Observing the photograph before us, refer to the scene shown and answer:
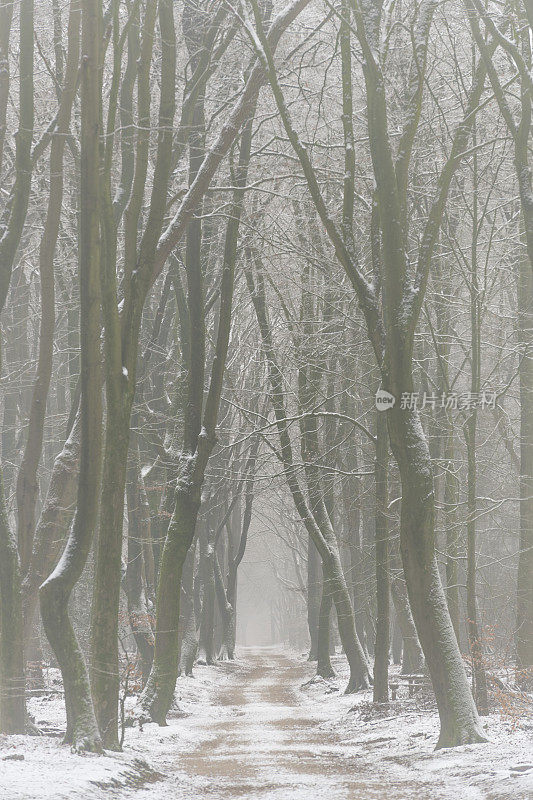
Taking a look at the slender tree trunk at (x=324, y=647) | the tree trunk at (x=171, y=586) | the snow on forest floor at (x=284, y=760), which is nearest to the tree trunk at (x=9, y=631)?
the snow on forest floor at (x=284, y=760)

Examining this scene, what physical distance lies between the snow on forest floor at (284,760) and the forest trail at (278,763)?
0.02m

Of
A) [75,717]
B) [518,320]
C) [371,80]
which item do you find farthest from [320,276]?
[75,717]

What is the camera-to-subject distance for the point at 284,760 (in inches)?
390

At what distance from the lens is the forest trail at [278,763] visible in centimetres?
741

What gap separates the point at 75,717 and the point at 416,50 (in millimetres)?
8053

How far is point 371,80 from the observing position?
991 centimetres

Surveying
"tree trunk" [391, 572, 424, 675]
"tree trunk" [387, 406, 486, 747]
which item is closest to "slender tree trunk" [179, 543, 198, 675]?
"tree trunk" [391, 572, 424, 675]

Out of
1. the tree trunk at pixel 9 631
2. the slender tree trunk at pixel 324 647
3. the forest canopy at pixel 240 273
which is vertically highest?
the forest canopy at pixel 240 273

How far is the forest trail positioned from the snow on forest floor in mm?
15

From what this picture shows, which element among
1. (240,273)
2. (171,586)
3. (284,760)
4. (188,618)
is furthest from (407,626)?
(284,760)

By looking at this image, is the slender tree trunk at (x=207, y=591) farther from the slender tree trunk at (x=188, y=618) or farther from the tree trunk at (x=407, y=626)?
the tree trunk at (x=407, y=626)

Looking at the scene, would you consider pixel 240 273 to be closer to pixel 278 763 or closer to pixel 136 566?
pixel 136 566

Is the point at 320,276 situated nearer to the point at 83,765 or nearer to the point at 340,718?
the point at 340,718

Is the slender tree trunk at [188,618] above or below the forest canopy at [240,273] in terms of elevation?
below
